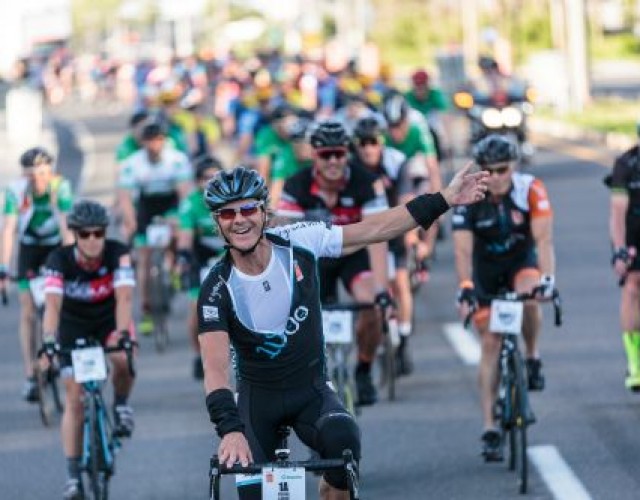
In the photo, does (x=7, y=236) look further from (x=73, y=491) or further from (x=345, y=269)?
(x=73, y=491)

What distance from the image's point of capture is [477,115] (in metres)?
29.2

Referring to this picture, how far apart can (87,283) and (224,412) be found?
4.79 m

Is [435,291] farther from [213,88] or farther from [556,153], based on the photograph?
[213,88]

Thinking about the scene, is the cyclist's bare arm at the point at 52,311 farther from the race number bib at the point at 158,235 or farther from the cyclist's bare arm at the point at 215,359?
the race number bib at the point at 158,235

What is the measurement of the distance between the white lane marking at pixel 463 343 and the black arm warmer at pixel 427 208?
26.0 ft

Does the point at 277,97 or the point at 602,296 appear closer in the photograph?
the point at 602,296

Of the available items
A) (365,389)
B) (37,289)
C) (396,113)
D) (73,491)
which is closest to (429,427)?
(365,389)

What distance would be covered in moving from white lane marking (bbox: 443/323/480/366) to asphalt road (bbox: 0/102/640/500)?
0.25 feet

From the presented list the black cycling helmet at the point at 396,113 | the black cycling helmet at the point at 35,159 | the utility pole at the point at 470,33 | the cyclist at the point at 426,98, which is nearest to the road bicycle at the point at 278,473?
the black cycling helmet at the point at 35,159

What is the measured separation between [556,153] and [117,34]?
398 feet

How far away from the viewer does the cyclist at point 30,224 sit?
52.8 ft

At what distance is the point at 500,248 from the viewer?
12.9 m

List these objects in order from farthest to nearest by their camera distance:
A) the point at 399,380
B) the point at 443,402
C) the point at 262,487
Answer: the point at 399,380 < the point at 443,402 < the point at 262,487

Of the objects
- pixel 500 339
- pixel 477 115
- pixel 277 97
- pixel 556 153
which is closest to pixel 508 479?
pixel 500 339
